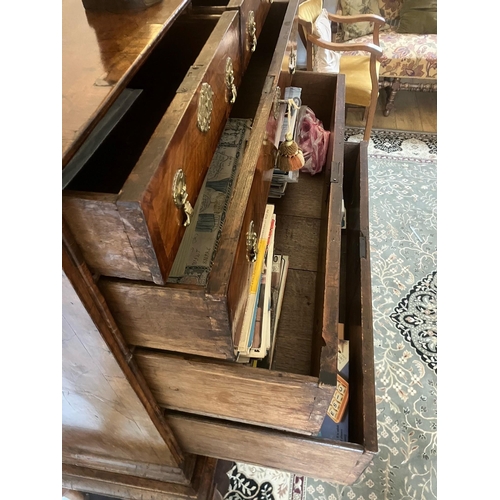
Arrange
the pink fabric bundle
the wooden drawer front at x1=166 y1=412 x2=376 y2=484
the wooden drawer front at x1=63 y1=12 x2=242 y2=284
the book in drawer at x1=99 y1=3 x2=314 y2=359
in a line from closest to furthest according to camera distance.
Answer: the wooden drawer front at x1=63 y1=12 x2=242 y2=284 → the book in drawer at x1=99 y1=3 x2=314 y2=359 → the wooden drawer front at x1=166 y1=412 x2=376 y2=484 → the pink fabric bundle

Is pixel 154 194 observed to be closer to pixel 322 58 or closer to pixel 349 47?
pixel 349 47

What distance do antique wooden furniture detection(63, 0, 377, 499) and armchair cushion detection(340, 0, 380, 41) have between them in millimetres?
1693

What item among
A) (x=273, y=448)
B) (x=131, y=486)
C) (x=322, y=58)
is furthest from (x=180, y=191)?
(x=322, y=58)

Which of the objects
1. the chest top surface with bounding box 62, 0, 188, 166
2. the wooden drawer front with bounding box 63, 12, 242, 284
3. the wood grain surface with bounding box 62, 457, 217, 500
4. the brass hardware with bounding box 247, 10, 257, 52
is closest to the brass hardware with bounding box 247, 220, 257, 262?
the wooden drawer front with bounding box 63, 12, 242, 284

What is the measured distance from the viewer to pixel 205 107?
1.59 feet

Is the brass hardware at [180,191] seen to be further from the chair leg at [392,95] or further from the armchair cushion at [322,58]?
the chair leg at [392,95]

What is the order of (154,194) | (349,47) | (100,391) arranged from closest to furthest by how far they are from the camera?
(154,194)
(100,391)
(349,47)

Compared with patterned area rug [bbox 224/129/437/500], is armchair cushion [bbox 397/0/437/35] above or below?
above

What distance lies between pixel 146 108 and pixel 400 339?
1155 mm

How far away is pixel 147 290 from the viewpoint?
1.45ft

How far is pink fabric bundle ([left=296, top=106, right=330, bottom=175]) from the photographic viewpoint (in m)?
1.21

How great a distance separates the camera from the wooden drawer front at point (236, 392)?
0.57 m

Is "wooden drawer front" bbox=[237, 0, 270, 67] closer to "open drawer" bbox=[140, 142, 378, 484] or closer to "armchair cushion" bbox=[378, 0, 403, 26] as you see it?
"open drawer" bbox=[140, 142, 378, 484]
